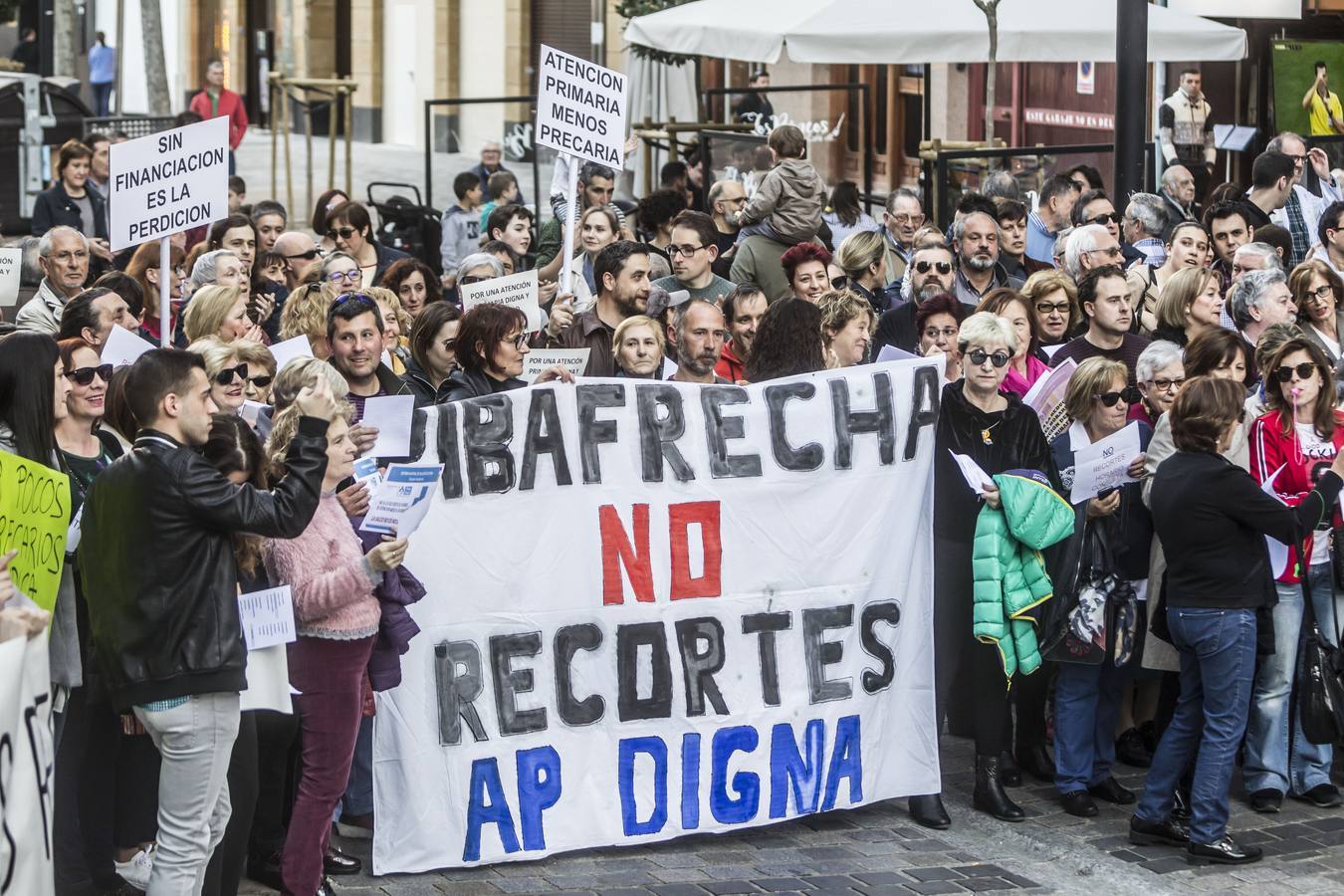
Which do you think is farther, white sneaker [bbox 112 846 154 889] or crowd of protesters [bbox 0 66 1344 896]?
white sneaker [bbox 112 846 154 889]

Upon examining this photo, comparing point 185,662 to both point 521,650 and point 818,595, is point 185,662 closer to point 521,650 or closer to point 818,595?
point 521,650

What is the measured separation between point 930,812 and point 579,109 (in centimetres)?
427

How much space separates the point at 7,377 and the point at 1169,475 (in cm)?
370

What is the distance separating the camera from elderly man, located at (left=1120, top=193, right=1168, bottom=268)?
1145 centimetres

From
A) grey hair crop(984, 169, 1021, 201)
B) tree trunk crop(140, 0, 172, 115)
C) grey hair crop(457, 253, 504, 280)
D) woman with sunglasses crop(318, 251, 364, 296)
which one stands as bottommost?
woman with sunglasses crop(318, 251, 364, 296)

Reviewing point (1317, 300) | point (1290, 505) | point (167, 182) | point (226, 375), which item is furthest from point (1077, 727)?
point (167, 182)

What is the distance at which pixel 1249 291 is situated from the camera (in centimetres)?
860

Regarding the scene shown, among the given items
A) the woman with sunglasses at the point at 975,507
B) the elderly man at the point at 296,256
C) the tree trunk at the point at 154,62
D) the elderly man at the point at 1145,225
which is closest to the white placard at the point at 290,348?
the woman with sunglasses at the point at 975,507

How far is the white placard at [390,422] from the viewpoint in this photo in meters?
6.46

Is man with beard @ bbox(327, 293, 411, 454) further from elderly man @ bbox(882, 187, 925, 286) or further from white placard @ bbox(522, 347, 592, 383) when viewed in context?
elderly man @ bbox(882, 187, 925, 286)

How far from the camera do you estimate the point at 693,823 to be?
6.87m

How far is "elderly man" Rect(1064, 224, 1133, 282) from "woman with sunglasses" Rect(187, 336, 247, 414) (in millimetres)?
4565

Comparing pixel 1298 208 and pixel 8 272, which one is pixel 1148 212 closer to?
pixel 1298 208

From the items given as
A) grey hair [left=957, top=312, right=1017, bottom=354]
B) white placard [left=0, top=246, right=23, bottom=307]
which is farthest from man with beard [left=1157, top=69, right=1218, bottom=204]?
white placard [left=0, top=246, right=23, bottom=307]
